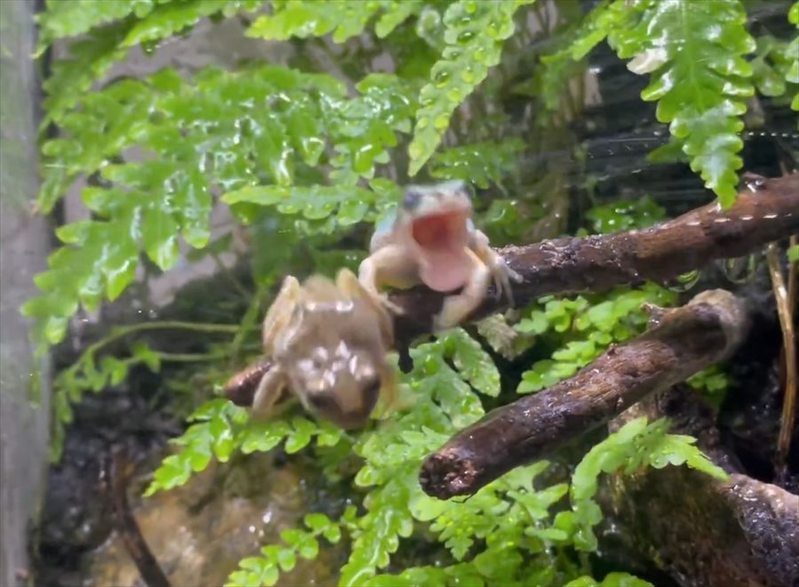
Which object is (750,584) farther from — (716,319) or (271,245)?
(271,245)

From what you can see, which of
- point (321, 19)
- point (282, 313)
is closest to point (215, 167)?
point (321, 19)

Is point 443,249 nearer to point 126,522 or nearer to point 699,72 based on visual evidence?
point 699,72

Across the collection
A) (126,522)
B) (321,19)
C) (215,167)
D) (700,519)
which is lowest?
(126,522)

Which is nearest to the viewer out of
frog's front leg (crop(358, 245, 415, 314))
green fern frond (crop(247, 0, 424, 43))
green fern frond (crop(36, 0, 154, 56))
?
frog's front leg (crop(358, 245, 415, 314))

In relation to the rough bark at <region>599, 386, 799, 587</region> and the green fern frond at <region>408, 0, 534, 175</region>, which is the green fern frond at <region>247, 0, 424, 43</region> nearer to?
the green fern frond at <region>408, 0, 534, 175</region>

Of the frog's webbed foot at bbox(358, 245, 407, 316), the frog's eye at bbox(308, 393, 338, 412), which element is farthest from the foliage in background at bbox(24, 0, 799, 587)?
the frog's eye at bbox(308, 393, 338, 412)

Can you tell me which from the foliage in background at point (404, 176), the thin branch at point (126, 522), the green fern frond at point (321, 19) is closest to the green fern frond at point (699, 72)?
the foliage in background at point (404, 176)

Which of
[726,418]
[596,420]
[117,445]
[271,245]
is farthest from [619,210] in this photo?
[117,445]
